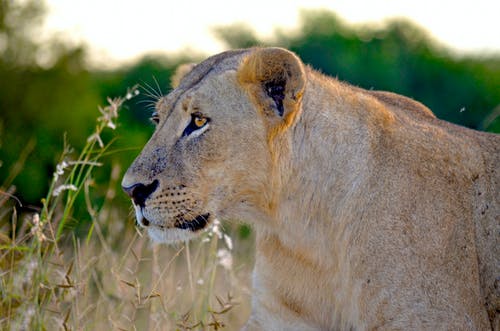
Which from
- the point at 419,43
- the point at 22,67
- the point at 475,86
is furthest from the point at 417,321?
the point at 419,43

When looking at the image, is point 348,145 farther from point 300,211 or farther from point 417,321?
point 417,321

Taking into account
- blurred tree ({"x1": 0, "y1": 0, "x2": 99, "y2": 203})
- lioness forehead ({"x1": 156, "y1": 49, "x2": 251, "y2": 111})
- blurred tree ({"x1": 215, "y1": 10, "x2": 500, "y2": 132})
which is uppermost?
lioness forehead ({"x1": 156, "y1": 49, "x2": 251, "y2": 111})

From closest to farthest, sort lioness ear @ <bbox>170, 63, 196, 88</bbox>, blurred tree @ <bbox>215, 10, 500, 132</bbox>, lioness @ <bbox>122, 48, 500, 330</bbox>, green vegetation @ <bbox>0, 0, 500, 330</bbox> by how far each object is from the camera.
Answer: lioness @ <bbox>122, 48, 500, 330</bbox>
lioness ear @ <bbox>170, 63, 196, 88</bbox>
green vegetation @ <bbox>0, 0, 500, 330</bbox>
blurred tree @ <bbox>215, 10, 500, 132</bbox>

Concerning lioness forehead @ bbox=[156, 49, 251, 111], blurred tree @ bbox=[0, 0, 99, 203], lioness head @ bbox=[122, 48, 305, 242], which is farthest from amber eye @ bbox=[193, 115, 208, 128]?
blurred tree @ bbox=[0, 0, 99, 203]

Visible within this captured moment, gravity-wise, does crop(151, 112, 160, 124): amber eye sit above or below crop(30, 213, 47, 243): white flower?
above

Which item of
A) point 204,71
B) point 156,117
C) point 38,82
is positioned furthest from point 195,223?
point 38,82

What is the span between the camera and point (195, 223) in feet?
14.8

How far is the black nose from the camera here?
4.34 m

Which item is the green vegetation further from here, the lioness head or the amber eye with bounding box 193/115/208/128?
the amber eye with bounding box 193/115/208/128

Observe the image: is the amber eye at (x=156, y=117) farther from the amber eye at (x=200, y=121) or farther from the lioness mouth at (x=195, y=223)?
the lioness mouth at (x=195, y=223)

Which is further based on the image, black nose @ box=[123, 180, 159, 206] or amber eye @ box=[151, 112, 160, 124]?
amber eye @ box=[151, 112, 160, 124]

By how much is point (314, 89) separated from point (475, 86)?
779 inches

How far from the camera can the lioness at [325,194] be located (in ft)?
14.1

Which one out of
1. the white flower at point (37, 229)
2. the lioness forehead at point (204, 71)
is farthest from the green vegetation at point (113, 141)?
the lioness forehead at point (204, 71)
